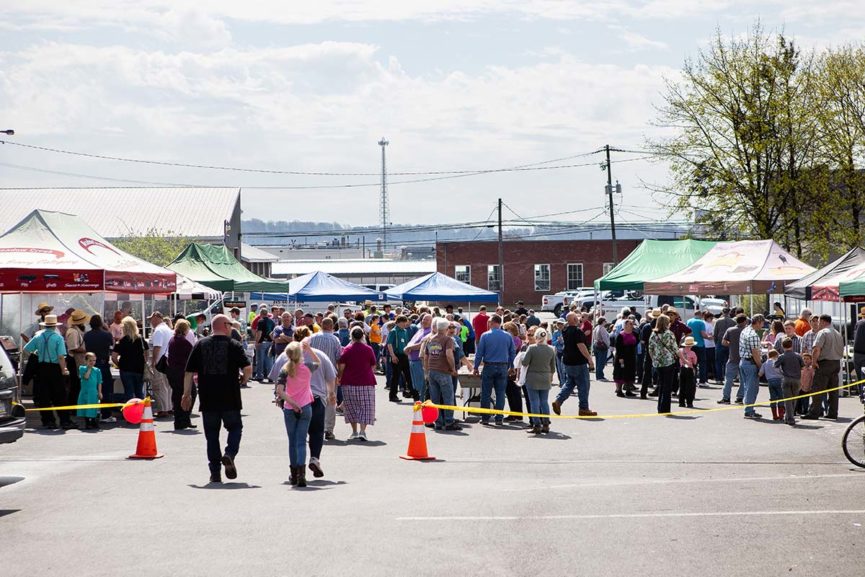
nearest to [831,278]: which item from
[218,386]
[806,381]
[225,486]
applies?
[806,381]

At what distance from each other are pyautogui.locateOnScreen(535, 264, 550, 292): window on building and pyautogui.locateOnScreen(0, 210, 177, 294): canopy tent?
62172mm

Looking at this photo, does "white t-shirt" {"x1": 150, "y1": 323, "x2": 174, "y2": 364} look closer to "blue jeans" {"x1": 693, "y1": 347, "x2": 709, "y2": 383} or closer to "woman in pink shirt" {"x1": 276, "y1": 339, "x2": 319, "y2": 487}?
"woman in pink shirt" {"x1": 276, "y1": 339, "x2": 319, "y2": 487}

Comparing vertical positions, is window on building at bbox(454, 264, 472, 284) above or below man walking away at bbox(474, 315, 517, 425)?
above

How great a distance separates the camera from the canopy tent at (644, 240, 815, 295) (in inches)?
1189

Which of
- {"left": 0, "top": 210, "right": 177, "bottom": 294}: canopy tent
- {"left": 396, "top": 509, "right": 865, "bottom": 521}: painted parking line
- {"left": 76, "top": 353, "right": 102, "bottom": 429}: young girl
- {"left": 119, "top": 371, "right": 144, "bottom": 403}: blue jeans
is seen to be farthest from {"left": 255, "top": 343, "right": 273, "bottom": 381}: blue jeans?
{"left": 396, "top": 509, "right": 865, "bottom": 521}: painted parking line

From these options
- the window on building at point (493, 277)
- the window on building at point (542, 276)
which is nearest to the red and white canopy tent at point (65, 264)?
the window on building at point (493, 277)

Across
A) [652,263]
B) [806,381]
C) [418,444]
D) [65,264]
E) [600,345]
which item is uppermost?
[652,263]

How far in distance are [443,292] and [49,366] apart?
2271 cm

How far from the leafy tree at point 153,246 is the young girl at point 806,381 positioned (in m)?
55.2

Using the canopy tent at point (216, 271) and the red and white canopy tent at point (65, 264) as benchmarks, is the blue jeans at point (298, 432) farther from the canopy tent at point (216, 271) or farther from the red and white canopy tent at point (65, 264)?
the canopy tent at point (216, 271)

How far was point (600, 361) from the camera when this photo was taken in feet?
96.0

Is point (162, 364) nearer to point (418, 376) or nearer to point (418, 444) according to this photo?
point (418, 376)

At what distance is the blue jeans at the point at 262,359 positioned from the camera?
97.0 feet

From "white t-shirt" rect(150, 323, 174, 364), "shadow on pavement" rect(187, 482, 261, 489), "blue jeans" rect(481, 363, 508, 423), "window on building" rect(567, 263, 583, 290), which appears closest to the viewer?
"shadow on pavement" rect(187, 482, 261, 489)
